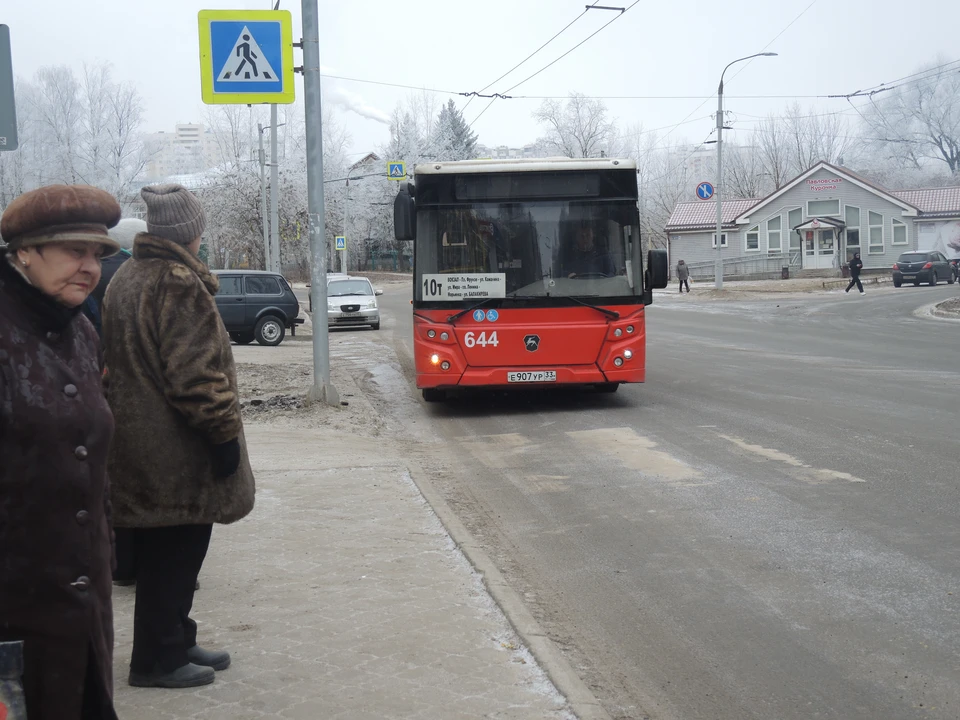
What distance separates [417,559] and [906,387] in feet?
30.6

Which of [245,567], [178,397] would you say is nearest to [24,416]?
[178,397]

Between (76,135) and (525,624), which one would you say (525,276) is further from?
(76,135)

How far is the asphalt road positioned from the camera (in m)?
4.24

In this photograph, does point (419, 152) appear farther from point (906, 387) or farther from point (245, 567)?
point (245, 567)

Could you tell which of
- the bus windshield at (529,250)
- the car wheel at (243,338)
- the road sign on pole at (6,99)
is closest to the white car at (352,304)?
the car wheel at (243,338)

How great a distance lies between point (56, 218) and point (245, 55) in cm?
981

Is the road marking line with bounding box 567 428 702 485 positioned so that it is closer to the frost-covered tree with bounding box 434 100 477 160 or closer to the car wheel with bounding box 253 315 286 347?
the car wheel with bounding box 253 315 286 347

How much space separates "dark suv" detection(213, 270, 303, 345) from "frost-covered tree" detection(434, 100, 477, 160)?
67.0m

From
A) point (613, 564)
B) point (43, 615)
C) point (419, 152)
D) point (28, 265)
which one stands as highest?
point (419, 152)

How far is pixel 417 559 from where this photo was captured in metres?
5.88

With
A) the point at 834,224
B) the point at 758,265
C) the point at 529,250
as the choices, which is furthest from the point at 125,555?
the point at 758,265

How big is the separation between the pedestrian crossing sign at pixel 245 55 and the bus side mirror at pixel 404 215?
166cm

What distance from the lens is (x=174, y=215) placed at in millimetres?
3984

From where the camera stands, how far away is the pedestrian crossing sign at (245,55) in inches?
460
